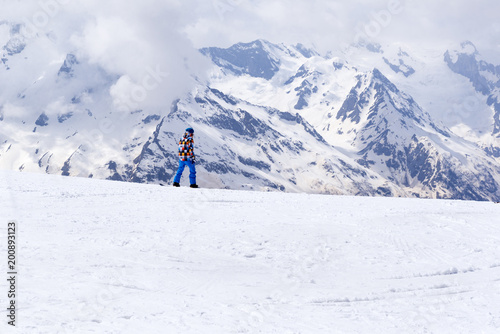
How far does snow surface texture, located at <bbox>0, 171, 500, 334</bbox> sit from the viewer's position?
22.3ft

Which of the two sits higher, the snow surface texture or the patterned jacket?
the snow surface texture

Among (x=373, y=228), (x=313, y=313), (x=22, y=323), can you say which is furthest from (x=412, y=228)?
(x=22, y=323)

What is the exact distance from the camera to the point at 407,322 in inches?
279

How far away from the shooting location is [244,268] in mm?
9086

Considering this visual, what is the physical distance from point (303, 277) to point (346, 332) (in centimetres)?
213

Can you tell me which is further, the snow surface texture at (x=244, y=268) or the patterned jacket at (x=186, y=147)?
the patterned jacket at (x=186, y=147)

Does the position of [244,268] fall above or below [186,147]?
above

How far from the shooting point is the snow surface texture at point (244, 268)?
680 centimetres

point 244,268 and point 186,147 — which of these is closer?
point 244,268

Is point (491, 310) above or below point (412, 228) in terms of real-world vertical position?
above

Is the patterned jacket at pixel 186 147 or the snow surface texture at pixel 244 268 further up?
the snow surface texture at pixel 244 268

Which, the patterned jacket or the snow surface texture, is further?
the patterned jacket

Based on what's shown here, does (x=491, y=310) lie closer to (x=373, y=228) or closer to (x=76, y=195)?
(x=373, y=228)

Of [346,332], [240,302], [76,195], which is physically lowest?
[76,195]
